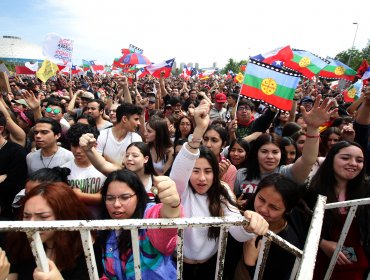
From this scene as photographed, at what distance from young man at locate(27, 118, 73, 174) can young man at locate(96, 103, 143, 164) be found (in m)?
Answer: 0.56

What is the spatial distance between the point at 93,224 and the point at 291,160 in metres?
3.14

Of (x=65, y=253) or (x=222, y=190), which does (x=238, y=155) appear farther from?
(x=65, y=253)

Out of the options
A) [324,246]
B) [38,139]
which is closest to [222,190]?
[324,246]

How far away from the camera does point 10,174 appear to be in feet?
9.70

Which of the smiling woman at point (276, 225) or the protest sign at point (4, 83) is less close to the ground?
the protest sign at point (4, 83)

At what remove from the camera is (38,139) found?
3.10 meters

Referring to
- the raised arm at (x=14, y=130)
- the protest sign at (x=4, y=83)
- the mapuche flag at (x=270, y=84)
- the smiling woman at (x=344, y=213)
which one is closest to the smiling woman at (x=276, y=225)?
the smiling woman at (x=344, y=213)

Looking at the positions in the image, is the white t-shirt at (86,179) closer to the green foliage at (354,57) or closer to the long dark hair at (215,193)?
the long dark hair at (215,193)

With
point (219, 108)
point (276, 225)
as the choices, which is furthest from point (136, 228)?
point (219, 108)

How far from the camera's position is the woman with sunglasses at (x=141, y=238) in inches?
52.9

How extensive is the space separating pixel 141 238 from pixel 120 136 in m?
2.44

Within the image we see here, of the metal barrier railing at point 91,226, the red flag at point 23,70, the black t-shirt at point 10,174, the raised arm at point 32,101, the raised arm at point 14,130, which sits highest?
the red flag at point 23,70

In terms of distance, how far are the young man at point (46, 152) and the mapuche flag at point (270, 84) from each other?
3.15 meters

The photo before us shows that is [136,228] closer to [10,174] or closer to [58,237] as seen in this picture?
[58,237]
